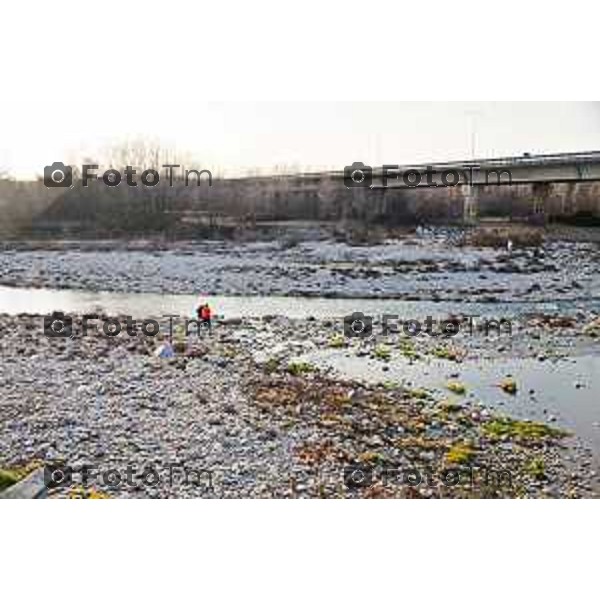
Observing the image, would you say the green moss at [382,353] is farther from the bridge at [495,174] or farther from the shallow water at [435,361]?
the bridge at [495,174]

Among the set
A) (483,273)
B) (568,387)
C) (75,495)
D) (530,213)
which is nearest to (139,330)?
(75,495)

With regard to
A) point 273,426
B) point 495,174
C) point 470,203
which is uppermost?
point 495,174

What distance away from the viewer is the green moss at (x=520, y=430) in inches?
176

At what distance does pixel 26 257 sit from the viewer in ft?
41.8

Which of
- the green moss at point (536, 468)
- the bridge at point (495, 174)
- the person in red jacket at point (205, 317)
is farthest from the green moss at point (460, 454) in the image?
the person in red jacket at point (205, 317)

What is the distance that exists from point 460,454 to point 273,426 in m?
1.38

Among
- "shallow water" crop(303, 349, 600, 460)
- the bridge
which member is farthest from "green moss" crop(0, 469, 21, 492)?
the bridge

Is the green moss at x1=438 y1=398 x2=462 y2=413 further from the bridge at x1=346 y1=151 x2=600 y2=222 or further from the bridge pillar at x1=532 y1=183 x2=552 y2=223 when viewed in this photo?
the bridge pillar at x1=532 y1=183 x2=552 y2=223

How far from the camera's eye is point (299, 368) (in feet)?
20.7

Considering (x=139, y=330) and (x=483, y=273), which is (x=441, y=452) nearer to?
(x=139, y=330)

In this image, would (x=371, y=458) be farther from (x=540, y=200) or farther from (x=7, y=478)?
(x=540, y=200)

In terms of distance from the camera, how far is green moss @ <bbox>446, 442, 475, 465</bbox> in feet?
13.1

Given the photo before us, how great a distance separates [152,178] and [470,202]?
16.2 ft

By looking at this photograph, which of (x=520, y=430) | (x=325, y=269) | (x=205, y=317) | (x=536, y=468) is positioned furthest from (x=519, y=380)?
(x=325, y=269)
